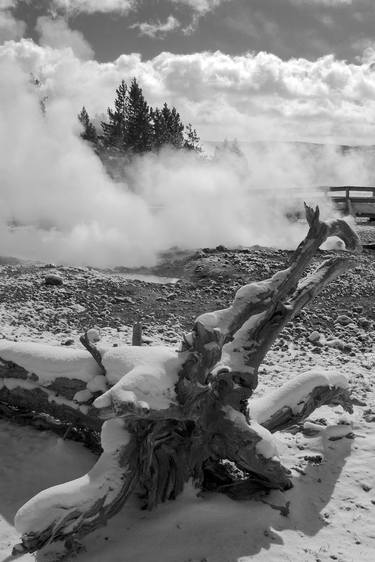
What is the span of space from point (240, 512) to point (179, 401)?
40.7 inches

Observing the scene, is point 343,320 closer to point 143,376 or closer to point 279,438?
point 279,438

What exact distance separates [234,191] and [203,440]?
13.1 m

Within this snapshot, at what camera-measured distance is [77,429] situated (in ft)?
16.5

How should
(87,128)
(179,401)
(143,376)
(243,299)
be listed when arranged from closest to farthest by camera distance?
(143,376) < (179,401) < (243,299) < (87,128)

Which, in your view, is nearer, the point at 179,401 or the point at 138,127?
the point at 179,401

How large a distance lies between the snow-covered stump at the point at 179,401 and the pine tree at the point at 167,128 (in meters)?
26.5

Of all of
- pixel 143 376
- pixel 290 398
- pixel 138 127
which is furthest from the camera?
pixel 138 127

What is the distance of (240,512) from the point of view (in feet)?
13.4

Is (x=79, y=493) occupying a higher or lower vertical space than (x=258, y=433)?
lower

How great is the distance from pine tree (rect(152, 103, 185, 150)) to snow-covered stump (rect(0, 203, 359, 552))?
2652cm

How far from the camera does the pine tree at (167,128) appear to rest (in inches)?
1200

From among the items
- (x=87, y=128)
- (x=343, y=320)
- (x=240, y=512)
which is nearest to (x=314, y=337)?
(x=343, y=320)

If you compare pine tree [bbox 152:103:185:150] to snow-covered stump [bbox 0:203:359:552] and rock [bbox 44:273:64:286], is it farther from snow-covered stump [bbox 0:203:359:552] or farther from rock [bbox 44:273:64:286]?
snow-covered stump [bbox 0:203:359:552]

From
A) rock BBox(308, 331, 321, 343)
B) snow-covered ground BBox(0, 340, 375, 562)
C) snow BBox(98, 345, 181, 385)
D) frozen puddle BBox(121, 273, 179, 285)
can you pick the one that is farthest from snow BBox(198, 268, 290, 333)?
frozen puddle BBox(121, 273, 179, 285)
